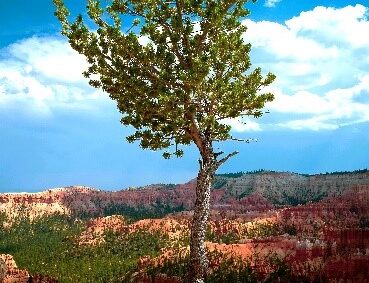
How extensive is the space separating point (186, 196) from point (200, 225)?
129m

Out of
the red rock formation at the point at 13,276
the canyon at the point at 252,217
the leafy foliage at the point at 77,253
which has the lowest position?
the leafy foliage at the point at 77,253

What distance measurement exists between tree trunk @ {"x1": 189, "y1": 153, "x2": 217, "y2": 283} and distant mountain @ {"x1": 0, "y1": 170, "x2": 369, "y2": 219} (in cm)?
8894

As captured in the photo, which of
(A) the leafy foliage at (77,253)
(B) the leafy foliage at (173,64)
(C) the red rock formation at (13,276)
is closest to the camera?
(B) the leafy foliage at (173,64)

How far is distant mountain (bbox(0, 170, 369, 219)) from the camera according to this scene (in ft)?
391

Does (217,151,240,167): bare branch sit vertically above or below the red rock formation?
A: above

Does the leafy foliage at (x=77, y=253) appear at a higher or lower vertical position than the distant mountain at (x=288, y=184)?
lower

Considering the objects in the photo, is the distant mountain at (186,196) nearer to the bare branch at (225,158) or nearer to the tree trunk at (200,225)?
the bare branch at (225,158)

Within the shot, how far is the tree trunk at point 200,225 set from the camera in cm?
2178

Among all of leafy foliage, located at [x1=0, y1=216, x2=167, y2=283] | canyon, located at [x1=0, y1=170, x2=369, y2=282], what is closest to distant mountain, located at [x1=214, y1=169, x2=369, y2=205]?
canyon, located at [x1=0, y1=170, x2=369, y2=282]

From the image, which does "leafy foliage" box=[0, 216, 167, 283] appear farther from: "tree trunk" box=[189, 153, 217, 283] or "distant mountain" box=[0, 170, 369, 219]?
"distant mountain" box=[0, 170, 369, 219]

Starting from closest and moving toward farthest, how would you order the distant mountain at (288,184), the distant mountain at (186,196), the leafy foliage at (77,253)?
the leafy foliage at (77,253)
the distant mountain at (288,184)
the distant mountain at (186,196)

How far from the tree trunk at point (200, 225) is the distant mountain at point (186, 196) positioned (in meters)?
88.9

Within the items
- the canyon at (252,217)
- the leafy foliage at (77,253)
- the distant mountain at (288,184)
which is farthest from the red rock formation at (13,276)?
the distant mountain at (288,184)

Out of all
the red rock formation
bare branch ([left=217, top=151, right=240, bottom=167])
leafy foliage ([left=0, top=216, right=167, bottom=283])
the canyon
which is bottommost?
leafy foliage ([left=0, top=216, right=167, bottom=283])
